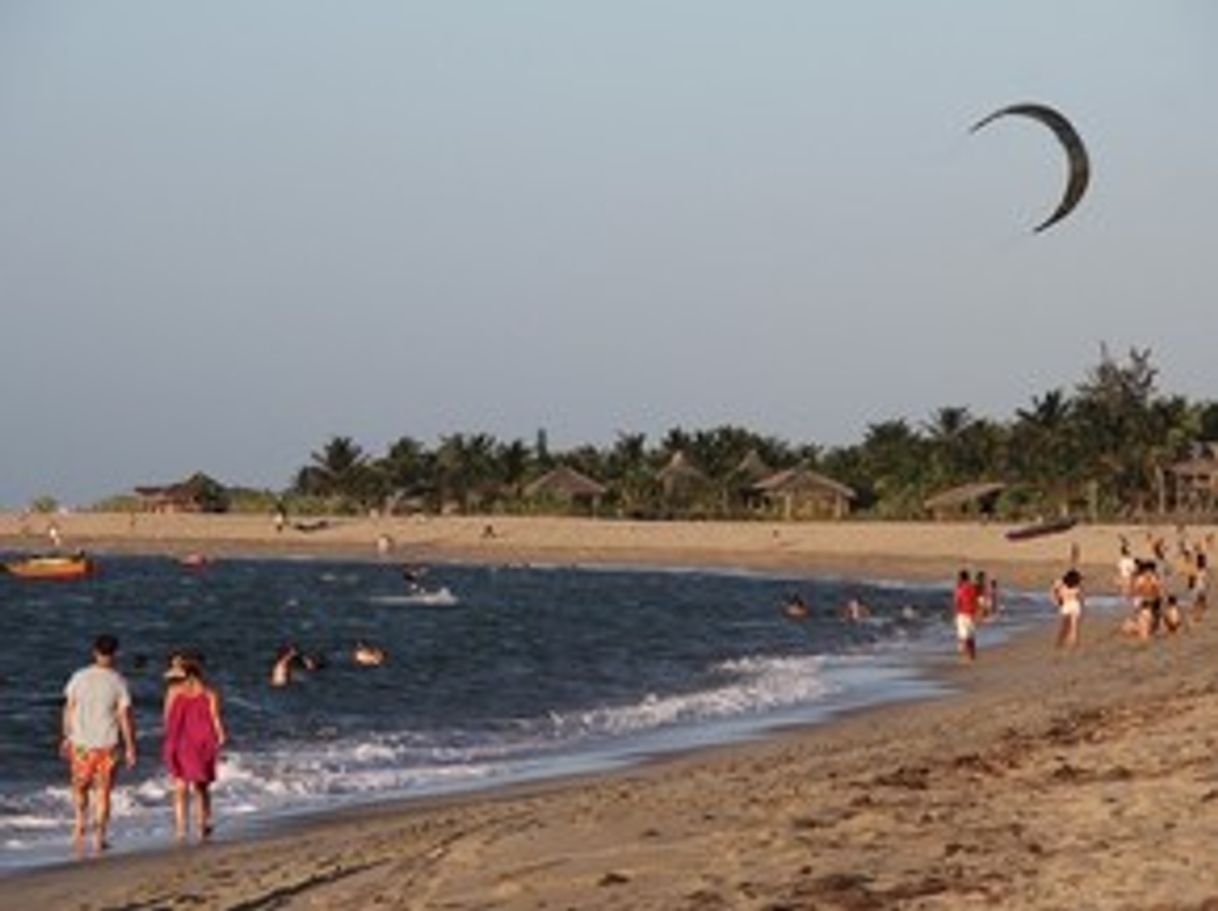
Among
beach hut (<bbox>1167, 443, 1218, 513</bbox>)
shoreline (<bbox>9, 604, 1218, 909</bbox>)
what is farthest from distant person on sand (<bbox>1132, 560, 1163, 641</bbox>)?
beach hut (<bbox>1167, 443, 1218, 513</bbox>)

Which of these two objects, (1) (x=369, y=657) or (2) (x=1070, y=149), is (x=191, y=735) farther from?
(1) (x=369, y=657)

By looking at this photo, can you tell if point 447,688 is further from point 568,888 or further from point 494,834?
point 568,888

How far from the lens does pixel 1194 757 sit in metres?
13.9

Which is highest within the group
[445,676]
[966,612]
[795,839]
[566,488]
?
[566,488]

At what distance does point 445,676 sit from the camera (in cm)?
3988

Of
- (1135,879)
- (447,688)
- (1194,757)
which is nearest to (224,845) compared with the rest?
(1194,757)

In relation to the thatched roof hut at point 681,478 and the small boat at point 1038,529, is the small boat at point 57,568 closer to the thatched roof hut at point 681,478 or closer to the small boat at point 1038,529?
the thatched roof hut at point 681,478

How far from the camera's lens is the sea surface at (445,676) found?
2206cm

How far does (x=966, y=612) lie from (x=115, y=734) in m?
23.1

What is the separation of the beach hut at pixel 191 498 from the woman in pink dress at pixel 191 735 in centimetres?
13619

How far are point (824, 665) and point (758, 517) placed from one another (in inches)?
3014

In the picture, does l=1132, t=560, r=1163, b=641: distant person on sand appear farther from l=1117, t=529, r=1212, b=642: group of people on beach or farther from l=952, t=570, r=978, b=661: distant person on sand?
l=952, t=570, r=978, b=661: distant person on sand

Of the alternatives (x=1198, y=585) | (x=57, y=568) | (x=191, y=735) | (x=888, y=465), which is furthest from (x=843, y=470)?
(x=191, y=735)

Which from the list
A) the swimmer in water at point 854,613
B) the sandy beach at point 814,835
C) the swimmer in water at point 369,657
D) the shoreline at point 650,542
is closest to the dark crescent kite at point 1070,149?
the sandy beach at point 814,835
